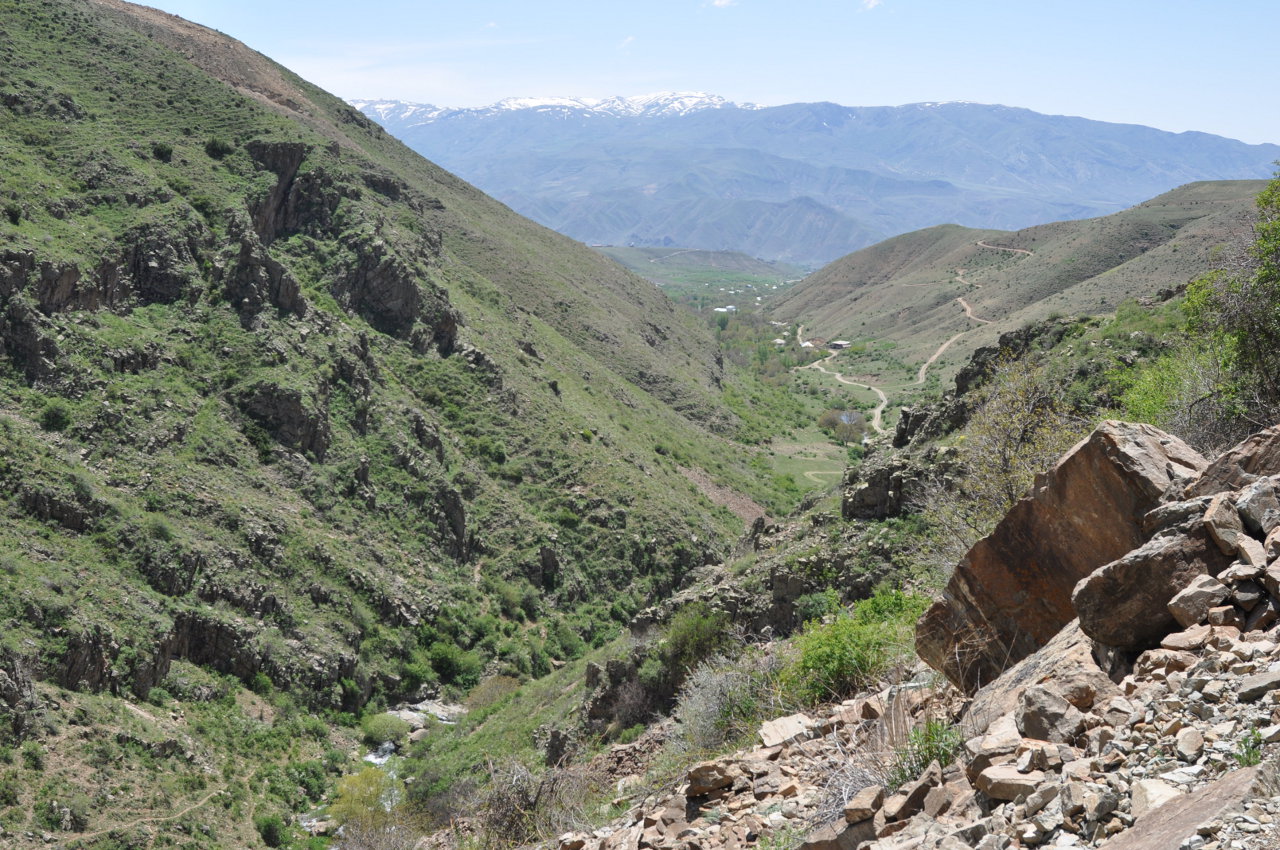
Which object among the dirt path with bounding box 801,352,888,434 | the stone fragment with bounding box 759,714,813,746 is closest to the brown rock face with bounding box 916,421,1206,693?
the stone fragment with bounding box 759,714,813,746

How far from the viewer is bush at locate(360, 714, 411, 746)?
37.3 metres

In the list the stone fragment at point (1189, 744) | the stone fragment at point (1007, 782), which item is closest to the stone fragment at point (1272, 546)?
the stone fragment at point (1189, 744)

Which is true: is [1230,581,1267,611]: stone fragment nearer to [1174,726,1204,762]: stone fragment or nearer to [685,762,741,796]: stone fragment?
[1174,726,1204,762]: stone fragment

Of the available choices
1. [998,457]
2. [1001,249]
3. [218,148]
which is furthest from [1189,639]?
[1001,249]

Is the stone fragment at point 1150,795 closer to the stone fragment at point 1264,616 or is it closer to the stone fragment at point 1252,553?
the stone fragment at point 1264,616

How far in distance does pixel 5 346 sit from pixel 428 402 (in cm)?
2351

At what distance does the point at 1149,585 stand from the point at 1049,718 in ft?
5.27

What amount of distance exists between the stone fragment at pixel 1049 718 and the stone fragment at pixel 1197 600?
1.23m

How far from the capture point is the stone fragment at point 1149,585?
7.20 m

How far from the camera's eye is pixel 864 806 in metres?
7.20

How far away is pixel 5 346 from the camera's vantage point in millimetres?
38625

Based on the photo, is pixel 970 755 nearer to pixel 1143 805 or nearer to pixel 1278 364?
pixel 1143 805

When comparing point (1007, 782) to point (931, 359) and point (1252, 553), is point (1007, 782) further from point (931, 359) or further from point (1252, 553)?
point (931, 359)

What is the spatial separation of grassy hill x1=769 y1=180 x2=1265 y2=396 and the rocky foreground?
256ft
